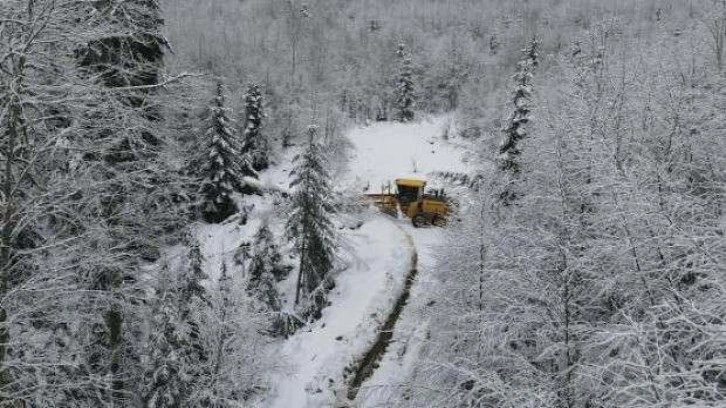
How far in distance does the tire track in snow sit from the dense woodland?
3290 mm

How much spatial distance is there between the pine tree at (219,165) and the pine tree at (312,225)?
9.44 m

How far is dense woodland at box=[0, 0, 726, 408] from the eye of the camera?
5.25 metres

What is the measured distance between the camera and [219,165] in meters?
30.9

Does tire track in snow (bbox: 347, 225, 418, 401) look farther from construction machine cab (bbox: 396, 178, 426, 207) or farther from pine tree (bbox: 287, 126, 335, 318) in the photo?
construction machine cab (bbox: 396, 178, 426, 207)

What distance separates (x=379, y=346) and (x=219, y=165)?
1707cm

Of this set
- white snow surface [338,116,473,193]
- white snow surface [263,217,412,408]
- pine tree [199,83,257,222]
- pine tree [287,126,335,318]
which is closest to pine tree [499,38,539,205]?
white snow surface [263,217,412,408]

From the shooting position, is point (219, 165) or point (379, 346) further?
point (219, 165)

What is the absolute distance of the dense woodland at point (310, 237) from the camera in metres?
5.25

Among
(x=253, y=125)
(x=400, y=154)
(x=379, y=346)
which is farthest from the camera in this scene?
(x=400, y=154)

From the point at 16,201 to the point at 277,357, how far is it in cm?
1348

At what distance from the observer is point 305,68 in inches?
3179

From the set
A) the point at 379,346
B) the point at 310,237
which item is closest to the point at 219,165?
the point at 310,237

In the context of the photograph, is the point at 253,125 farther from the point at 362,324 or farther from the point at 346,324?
the point at 362,324

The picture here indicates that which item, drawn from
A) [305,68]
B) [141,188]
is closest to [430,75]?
[305,68]
